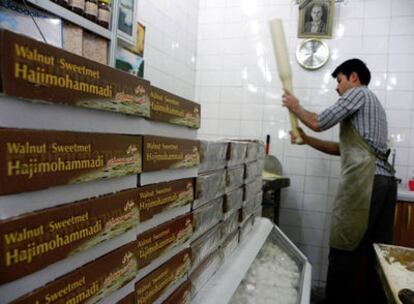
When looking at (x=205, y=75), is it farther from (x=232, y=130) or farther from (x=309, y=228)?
(x=309, y=228)

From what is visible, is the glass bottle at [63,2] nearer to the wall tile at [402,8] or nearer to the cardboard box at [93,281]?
the cardboard box at [93,281]

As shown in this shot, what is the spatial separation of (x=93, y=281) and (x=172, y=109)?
0.44 m

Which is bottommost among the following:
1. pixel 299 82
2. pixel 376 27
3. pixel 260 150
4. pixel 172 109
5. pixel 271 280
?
pixel 271 280

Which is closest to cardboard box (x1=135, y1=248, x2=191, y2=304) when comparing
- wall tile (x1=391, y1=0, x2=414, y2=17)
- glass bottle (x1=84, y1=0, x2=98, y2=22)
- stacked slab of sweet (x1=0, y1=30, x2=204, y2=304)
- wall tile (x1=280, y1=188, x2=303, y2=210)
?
stacked slab of sweet (x1=0, y1=30, x2=204, y2=304)

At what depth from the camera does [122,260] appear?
655 mm

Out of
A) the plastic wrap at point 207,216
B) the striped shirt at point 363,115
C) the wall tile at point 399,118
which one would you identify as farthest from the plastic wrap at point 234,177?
the wall tile at point 399,118

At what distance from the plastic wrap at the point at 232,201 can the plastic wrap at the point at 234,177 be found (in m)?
0.03

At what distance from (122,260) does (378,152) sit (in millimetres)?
2069

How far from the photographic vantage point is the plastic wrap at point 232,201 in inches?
54.2

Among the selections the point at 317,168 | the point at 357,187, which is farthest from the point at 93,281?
the point at 317,168

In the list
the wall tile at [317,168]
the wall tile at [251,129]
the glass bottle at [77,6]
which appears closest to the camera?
the glass bottle at [77,6]

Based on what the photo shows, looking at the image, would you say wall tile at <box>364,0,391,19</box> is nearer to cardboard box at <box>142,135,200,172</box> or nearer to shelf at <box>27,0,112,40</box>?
shelf at <box>27,0,112,40</box>

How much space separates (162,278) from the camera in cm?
82

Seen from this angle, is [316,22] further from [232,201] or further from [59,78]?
[59,78]
